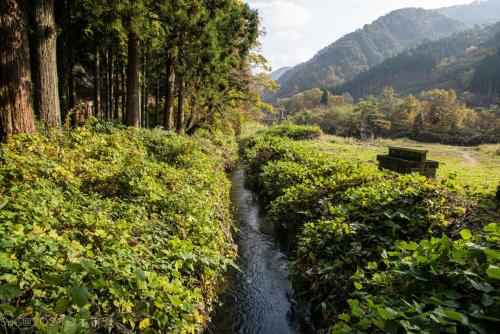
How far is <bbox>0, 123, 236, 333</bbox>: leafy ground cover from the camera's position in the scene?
280 cm

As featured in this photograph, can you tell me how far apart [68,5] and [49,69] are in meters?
5.67

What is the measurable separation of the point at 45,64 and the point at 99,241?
246 inches

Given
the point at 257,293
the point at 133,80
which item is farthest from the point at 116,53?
the point at 257,293

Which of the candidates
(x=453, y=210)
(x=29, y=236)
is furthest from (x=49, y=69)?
(x=453, y=210)

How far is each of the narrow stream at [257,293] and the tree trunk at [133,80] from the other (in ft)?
21.7

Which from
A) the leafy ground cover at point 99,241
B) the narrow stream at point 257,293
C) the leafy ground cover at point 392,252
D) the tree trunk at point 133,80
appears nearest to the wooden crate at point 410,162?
the leafy ground cover at point 392,252

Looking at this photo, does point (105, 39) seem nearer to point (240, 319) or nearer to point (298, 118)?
point (240, 319)

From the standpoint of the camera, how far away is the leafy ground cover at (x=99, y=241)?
2.80 meters

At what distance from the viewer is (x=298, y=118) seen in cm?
8081

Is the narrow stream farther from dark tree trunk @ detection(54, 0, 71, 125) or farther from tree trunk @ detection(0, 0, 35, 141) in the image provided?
dark tree trunk @ detection(54, 0, 71, 125)

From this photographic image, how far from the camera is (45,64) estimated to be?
7969mm

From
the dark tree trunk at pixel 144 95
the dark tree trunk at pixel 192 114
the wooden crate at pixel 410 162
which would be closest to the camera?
the wooden crate at pixel 410 162

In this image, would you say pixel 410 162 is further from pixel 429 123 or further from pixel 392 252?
pixel 429 123

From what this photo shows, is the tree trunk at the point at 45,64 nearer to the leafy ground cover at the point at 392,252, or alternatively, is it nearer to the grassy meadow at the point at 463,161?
the leafy ground cover at the point at 392,252
